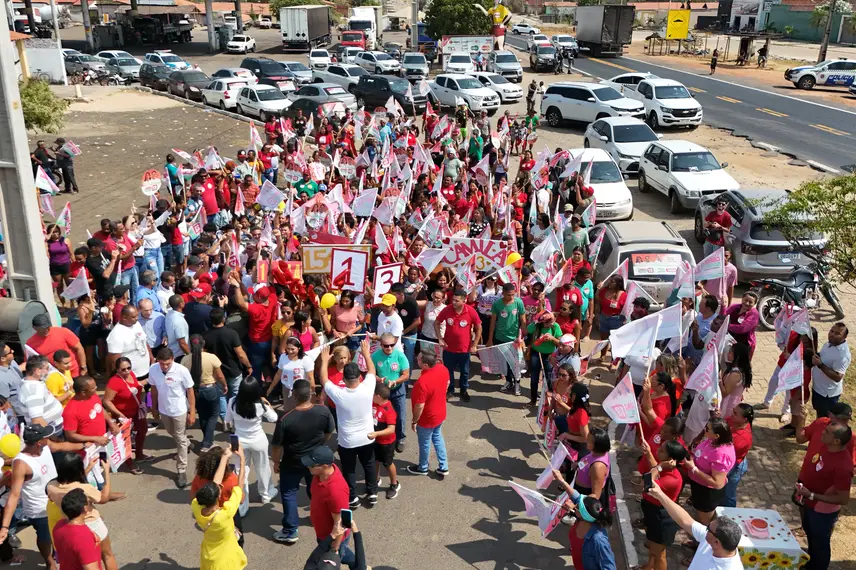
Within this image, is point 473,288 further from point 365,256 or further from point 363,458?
point 363,458

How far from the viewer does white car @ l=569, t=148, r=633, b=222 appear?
55.6ft

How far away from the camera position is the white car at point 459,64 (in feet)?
128

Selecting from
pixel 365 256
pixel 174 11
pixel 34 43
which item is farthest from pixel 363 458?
pixel 174 11

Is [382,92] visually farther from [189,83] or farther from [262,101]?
[189,83]

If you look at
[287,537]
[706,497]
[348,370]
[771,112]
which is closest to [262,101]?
[771,112]

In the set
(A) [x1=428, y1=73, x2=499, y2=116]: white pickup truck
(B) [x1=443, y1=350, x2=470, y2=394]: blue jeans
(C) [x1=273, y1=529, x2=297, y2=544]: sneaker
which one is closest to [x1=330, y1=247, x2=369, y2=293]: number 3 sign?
(B) [x1=443, y1=350, x2=470, y2=394]: blue jeans

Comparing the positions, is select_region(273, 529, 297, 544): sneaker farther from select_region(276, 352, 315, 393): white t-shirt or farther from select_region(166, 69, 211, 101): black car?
select_region(166, 69, 211, 101): black car

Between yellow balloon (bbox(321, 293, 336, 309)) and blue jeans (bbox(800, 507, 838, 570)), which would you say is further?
yellow balloon (bbox(321, 293, 336, 309))

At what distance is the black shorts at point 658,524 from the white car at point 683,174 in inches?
490

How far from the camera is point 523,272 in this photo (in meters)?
10.8

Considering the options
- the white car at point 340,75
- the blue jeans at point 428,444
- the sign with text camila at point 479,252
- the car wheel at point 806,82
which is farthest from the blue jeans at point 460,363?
the car wheel at point 806,82

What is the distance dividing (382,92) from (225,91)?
272 inches

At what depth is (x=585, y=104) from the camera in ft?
94.8

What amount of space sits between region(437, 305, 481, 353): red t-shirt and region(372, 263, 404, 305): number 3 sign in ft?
2.64
